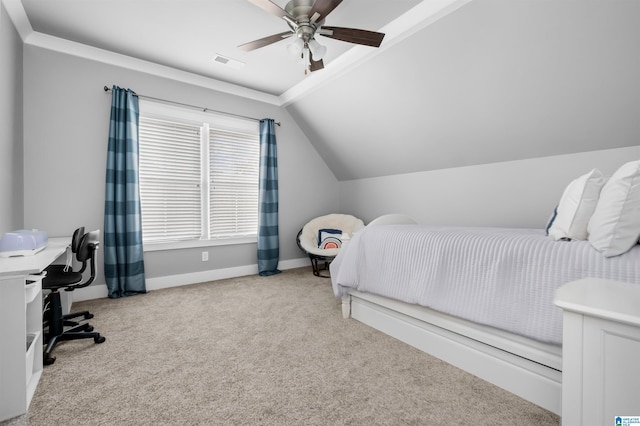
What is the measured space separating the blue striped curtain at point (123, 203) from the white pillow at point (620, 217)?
368 cm

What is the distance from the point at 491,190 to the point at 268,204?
273 centimetres

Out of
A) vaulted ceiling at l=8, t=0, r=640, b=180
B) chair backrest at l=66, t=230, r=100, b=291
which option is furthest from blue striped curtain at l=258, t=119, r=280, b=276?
chair backrest at l=66, t=230, r=100, b=291

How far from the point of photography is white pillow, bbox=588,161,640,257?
122 cm

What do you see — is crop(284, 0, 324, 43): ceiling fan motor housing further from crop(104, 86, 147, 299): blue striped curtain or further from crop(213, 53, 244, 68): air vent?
crop(104, 86, 147, 299): blue striped curtain

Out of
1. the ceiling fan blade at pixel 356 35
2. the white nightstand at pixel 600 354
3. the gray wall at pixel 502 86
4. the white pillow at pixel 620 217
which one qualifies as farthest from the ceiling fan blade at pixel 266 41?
the white nightstand at pixel 600 354

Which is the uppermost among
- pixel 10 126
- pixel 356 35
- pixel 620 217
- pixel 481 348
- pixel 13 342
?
pixel 356 35

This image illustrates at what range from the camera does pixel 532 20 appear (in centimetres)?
208

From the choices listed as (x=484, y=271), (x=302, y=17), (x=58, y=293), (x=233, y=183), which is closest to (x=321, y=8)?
(x=302, y=17)

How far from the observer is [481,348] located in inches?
63.0

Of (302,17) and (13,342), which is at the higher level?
(302,17)

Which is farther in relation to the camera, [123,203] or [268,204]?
[268,204]

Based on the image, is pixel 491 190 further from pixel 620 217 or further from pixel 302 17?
pixel 302 17

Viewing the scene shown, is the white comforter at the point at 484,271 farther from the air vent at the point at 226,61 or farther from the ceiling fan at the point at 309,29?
the air vent at the point at 226,61

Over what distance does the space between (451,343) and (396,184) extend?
2.79 meters
